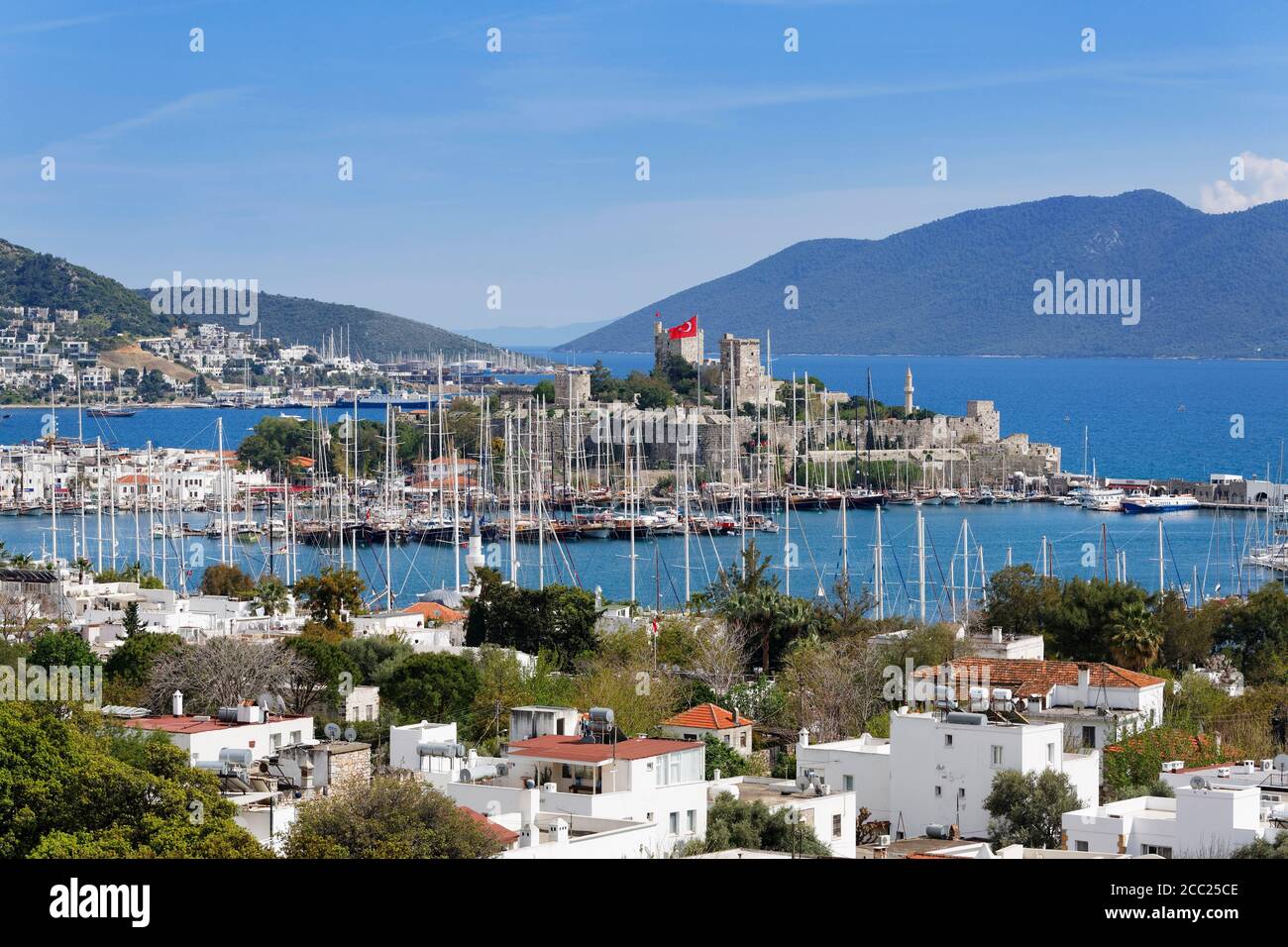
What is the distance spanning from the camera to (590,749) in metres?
15.0

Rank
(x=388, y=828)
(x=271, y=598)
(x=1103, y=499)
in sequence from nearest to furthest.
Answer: (x=388, y=828)
(x=271, y=598)
(x=1103, y=499)

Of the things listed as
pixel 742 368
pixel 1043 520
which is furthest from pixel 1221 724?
pixel 742 368

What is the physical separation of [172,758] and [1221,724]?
11916 mm

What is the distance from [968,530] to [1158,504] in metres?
16.1

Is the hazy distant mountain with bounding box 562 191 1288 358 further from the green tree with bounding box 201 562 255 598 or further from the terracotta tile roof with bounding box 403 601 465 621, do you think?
the terracotta tile roof with bounding box 403 601 465 621

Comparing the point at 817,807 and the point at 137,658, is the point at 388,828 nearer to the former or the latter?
the point at 817,807

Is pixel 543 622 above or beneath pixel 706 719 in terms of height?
above

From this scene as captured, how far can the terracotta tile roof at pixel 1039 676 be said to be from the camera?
20.6 metres

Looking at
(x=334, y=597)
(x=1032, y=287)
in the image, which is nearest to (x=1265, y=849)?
(x=334, y=597)

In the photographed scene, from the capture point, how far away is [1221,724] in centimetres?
2038

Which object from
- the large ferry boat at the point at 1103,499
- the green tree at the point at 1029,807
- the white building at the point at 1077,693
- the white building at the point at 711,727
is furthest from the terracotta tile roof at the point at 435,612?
the large ferry boat at the point at 1103,499

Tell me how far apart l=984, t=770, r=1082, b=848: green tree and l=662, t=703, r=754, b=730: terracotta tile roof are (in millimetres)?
4704

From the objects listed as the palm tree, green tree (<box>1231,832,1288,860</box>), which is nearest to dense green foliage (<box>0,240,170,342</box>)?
the palm tree
